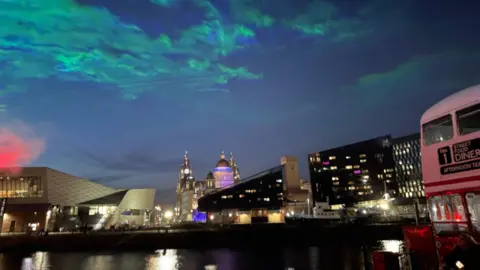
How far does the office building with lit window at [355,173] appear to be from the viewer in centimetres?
15812

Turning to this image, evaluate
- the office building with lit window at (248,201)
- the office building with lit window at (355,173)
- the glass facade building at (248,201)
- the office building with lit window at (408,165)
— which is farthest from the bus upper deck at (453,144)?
the office building with lit window at (408,165)

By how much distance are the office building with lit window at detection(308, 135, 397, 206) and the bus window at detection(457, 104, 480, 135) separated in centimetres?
15111

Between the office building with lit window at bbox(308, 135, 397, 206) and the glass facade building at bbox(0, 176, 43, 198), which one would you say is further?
the office building with lit window at bbox(308, 135, 397, 206)

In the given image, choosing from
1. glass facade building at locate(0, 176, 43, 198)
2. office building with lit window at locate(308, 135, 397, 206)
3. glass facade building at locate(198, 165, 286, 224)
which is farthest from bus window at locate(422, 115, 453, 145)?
office building with lit window at locate(308, 135, 397, 206)

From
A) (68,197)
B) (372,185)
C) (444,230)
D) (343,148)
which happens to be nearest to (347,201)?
(372,185)

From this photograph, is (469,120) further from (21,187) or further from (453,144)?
(21,187)

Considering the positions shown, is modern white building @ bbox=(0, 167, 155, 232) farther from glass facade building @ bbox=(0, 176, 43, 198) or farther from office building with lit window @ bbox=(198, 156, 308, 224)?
office building with lit window @ bbox=(198, 156, 308, 224)

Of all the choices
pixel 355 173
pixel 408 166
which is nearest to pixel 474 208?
pixel 408 166

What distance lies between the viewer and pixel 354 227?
53.8m

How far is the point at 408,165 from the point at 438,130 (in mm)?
157202

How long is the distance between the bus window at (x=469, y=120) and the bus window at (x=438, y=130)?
406mm

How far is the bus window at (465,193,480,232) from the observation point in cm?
1043

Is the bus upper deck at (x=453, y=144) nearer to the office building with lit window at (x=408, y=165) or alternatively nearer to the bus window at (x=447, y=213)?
the bus window at (x=447, y=213)

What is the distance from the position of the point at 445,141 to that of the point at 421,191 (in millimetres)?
154093
